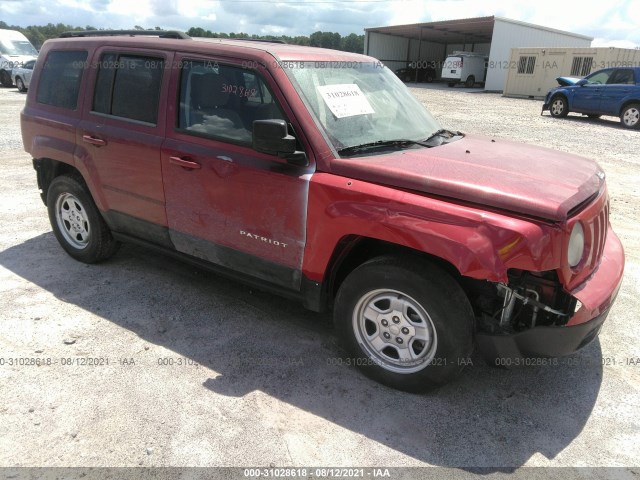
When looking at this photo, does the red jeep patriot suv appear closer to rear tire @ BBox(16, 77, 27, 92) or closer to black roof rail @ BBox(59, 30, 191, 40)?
black roof rail @ BBox(59, 30, 191, 40)

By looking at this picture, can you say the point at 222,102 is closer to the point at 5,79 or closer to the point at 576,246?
the point at 576,246

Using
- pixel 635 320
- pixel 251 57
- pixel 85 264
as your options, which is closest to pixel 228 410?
pixel 251 57

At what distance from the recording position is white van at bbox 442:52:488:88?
3528 centimetres

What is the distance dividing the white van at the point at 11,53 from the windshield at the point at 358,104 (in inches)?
912

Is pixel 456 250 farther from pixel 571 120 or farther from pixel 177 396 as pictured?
pixel 571 120

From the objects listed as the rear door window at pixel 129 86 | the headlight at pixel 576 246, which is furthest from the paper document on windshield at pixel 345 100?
the headlight at pixel 576 246

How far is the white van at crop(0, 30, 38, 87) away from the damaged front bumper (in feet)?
81.3

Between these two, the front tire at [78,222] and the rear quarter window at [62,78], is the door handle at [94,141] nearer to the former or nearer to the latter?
the rear quarter window at [62,78]

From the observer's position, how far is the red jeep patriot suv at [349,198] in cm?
260

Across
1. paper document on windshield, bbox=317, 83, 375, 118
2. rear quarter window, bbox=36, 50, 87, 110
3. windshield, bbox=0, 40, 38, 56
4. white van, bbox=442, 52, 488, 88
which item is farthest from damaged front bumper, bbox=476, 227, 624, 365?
white van, bbox=442, 52, 488, 88

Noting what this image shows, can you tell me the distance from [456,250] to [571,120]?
638 inches

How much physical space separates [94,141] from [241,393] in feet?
7.91

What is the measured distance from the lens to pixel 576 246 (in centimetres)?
261

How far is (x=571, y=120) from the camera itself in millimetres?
16266
